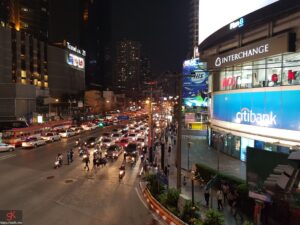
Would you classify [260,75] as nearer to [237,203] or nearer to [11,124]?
[237,203]

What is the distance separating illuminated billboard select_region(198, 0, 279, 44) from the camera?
97.1 feet

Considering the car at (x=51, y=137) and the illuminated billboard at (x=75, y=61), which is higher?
the illuminated billboard at (x=75, y=61)

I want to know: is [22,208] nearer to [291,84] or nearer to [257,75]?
[291,84]

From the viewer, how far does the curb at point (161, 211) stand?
13961 millimetres

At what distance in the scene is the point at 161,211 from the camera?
50.9 feet

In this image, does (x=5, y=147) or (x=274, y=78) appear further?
(x=5, y=147)

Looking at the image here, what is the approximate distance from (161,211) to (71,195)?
6.81 metres

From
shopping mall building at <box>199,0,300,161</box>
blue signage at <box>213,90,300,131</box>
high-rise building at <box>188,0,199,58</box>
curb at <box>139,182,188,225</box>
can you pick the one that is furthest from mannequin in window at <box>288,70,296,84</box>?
high-rise building at <box>188,0,199,58</box>

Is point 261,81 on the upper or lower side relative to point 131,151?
upper

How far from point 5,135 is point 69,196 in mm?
29225

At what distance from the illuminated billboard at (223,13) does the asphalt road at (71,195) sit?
1859 cm
